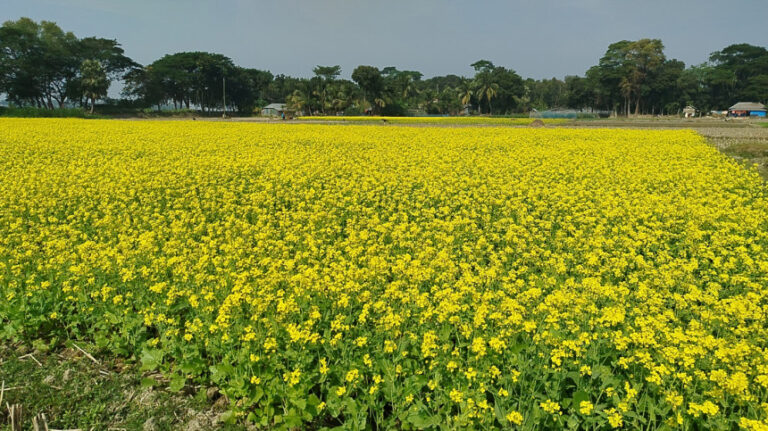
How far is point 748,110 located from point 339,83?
7466 centimetres

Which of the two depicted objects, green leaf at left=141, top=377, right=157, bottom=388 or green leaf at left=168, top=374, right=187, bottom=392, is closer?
green leaf at left=168, top=374, right=187, bottom=392

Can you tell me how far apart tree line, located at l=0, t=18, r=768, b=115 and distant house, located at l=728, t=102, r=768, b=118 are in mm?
8535

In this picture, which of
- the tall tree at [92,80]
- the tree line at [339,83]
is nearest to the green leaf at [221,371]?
the tree line at [339,83]

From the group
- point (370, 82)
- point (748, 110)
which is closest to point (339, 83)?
point (370, 82)

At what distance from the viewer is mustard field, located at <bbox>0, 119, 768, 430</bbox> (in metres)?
3.46

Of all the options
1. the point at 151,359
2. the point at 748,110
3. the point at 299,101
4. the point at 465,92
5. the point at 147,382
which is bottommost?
the point at 147,382

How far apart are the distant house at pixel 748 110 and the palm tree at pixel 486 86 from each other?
43.6m

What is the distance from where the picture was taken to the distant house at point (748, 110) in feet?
273

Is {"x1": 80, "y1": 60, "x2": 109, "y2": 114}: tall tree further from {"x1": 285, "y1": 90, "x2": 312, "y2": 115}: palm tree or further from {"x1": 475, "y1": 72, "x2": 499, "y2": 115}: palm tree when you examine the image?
{"x1": 475, "y1": 72, "x2": 499, "y2": 115}: palm tree

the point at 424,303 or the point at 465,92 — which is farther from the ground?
the point at 465,92

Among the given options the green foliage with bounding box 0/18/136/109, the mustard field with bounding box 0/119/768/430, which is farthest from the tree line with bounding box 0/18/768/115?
the mustard field with bounding box 0/119/768/430

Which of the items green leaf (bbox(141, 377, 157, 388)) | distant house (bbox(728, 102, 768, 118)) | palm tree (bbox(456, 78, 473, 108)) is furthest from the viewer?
palm tree (bbox(456, 78, 473, 108))

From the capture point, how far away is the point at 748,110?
8412 centimetres

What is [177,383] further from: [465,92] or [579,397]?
[465,92]
